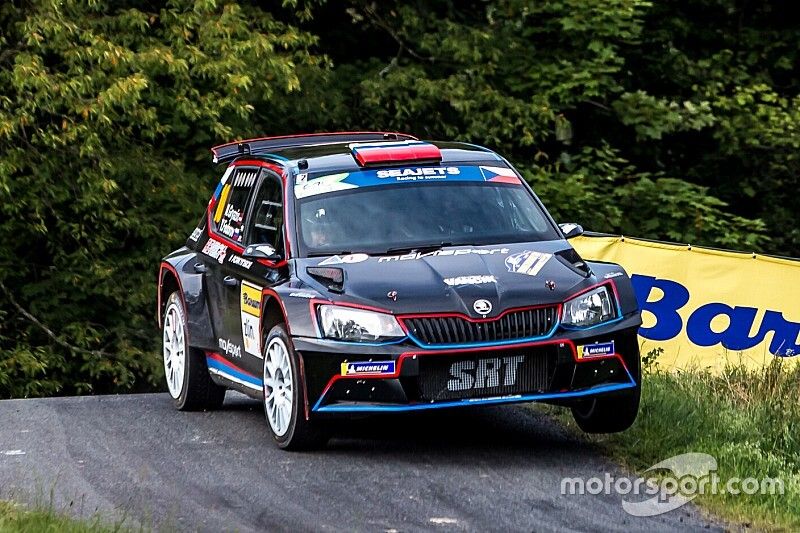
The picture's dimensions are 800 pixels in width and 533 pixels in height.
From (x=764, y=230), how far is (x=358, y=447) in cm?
1541

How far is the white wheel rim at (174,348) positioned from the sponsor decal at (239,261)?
106 cm

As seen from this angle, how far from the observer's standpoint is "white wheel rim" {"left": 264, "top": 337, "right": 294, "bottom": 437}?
9344 mm

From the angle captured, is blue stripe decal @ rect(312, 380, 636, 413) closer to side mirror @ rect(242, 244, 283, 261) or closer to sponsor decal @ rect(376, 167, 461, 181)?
side mirror @ rect(242, 244, 283, 261)

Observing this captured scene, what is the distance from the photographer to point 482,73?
2366 centimetres

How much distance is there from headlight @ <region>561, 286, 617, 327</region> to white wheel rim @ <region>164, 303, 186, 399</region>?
3.59 m

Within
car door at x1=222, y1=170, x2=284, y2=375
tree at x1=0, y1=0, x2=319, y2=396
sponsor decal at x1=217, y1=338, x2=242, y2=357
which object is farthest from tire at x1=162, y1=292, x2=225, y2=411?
tree at x1=0, y1=0, x2=319, y2=396

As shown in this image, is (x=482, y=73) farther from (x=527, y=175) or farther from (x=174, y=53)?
(x=174, y=53)

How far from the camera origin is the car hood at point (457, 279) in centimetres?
895

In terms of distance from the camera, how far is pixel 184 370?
1180 cm

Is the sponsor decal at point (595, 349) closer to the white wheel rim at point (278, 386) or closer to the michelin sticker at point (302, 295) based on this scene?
the michelin sticker at point (302, 295)

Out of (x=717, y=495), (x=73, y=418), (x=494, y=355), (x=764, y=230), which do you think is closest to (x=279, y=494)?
(x=494, y=355)

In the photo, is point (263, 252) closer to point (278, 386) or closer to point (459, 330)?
point (278, 386)

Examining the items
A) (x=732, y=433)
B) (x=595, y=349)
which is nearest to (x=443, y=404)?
(x=595, y=349)

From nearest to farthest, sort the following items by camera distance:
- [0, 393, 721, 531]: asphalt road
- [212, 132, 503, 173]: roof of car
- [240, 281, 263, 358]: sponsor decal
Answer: [0, 393, 721, 531]: asphalt road, [240, 281, 263, 358]: sponsor decal, [212, 132, 503, 173]: roof of car
